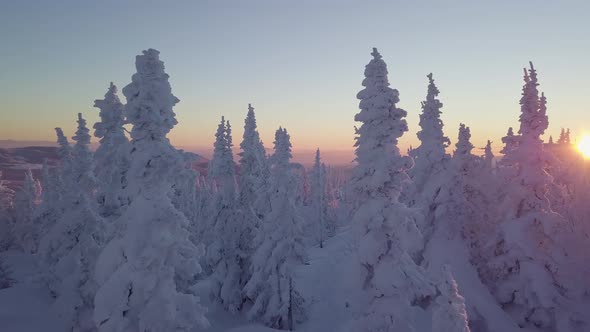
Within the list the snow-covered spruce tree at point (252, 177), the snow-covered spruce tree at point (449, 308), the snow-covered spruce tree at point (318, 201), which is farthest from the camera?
the snow-covered spruce tree at point (318, 201)

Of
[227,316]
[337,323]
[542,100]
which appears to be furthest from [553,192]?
[227,316]

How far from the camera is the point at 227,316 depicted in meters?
32.9

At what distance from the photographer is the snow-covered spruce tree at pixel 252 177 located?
31.6 m

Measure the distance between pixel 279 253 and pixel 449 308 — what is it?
55.2 feet

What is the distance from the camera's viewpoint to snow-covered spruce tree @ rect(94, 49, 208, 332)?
13500 mm

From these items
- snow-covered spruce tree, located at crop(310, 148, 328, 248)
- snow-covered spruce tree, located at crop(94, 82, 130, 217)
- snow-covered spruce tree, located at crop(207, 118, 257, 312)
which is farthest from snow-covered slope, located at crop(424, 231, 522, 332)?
snow-covered spruce tree, located at crop(310, 148, 328, 248)

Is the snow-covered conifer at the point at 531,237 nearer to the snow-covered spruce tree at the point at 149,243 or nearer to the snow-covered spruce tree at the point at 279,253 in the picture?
the snow-covered spruce tree at the point at 279,253

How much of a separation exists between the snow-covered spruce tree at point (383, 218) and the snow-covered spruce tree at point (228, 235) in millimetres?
16756

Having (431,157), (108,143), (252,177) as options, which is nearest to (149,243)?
(108,143)

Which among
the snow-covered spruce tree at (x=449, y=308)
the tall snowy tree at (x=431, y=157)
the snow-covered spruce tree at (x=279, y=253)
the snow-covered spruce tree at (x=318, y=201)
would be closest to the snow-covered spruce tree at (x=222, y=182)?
the snow-covered spruce tree at (x=279, y=253)

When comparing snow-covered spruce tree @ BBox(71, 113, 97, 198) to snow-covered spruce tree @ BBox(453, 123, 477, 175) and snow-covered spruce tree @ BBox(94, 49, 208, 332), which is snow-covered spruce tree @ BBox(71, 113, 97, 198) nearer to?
snow-covered spruce tree @ BBox(94, 49, 208, 332)

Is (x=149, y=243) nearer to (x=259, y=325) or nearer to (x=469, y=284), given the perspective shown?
(x=259, y=325)

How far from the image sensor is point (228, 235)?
1277 inches

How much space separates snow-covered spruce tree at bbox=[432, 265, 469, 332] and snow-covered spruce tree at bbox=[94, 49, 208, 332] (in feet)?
27.3
